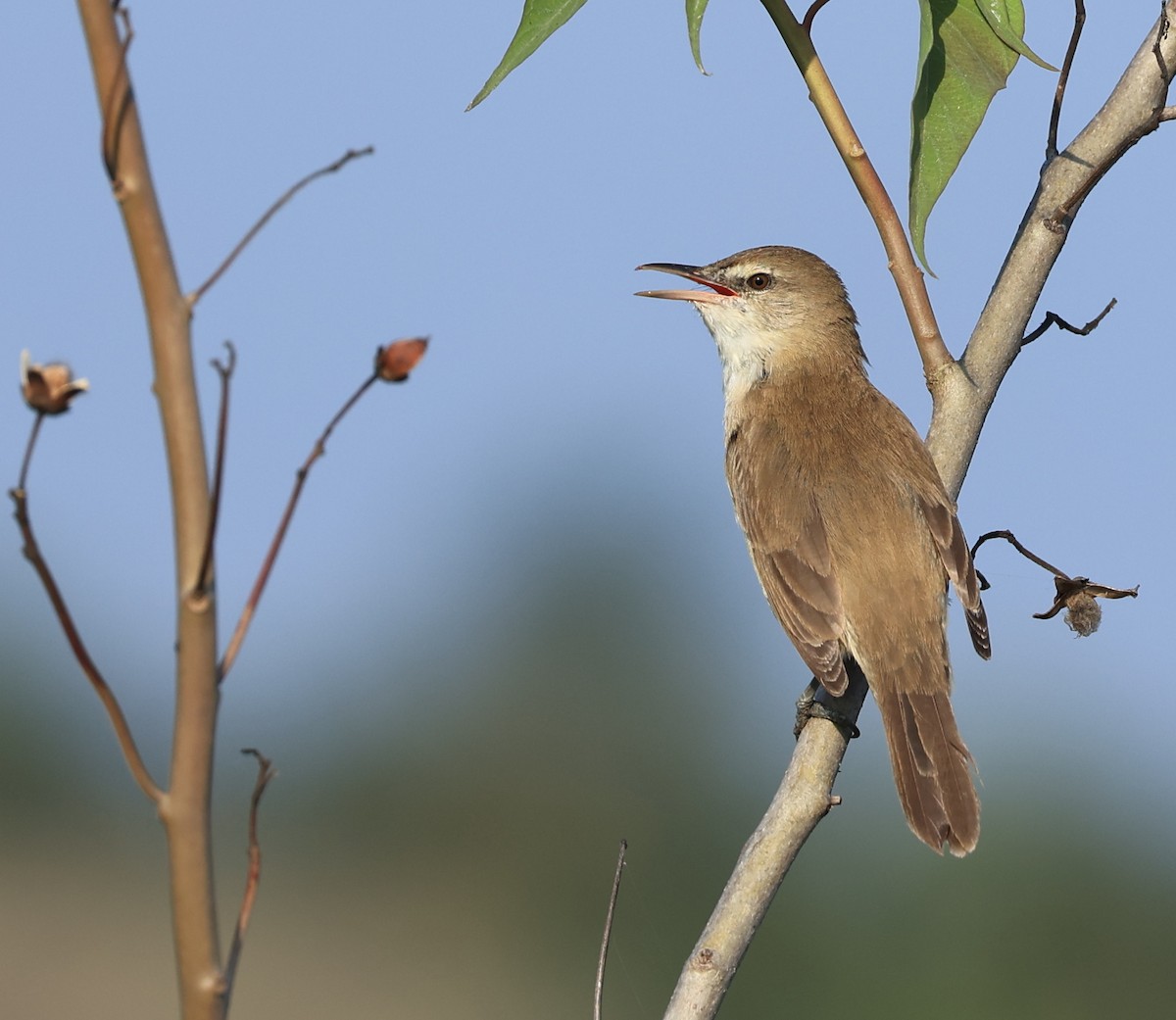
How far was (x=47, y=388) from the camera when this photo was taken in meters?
1.42

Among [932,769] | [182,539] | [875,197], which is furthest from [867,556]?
[182,539]

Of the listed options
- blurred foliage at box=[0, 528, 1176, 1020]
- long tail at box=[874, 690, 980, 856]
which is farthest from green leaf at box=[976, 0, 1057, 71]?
blurred foliage at box=[0, 528, 1176, 1020]

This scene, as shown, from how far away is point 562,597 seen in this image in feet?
113

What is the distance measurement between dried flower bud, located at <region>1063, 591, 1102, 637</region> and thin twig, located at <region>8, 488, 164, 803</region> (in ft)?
9.45

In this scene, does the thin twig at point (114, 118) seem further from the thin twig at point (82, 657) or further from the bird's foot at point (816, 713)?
the bird's foot at point (816, 713)

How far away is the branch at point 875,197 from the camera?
3.30 meters

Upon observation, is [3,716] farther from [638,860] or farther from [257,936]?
[638,860]

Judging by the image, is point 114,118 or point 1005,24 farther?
point 1005,24

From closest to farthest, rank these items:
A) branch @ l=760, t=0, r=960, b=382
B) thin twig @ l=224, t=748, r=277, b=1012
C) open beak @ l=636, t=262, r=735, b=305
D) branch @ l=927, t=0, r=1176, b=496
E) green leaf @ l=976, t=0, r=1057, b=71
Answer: thin twig @ l=224, t=748, r=277, b=1012, green leaf @ l=976, t=0, r=1057, b=71, branch @ l=760, t=0, r=960, b=382, branch @ l=927, t=0, r=1176, b=496, open beak @ l=636, t=262, r=735, b=305

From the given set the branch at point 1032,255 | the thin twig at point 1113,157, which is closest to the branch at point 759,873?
the branch at point 1032,255

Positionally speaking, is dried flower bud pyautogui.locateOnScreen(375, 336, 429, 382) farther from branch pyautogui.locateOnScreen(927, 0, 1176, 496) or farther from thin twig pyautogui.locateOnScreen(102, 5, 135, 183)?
branch pyautogui.locateOnScreen(927, 0, 1176, 496)

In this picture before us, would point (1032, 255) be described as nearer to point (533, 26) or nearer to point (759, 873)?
point (533, 26)

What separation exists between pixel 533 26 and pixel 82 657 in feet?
6.02

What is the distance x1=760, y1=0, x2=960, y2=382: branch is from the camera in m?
3.30
